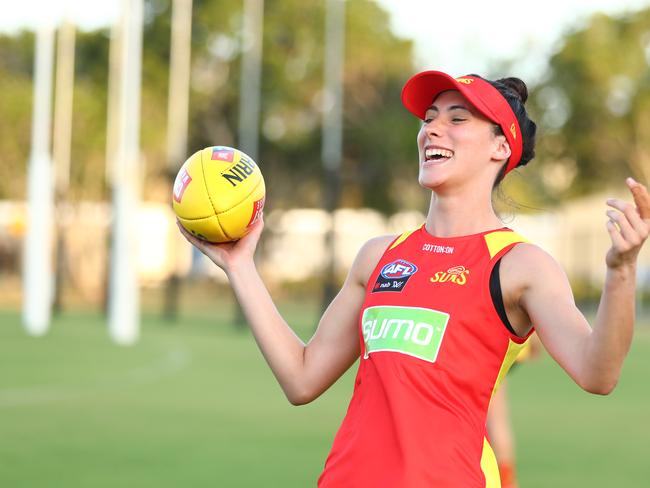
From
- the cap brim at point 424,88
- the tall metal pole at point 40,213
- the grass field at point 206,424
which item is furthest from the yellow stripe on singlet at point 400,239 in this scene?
the tall metal pole at point 40,213

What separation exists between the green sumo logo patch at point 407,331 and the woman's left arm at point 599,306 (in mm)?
252

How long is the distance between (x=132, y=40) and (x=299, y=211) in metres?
Answer: 21.4

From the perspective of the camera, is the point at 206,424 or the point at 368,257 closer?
the point at 368,257

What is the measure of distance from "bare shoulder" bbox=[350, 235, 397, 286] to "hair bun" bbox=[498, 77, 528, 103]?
0.56 meters

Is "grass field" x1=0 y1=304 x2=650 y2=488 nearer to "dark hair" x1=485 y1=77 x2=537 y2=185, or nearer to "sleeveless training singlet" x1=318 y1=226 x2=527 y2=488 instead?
"dark hair" x1=485 y1=77 x2=537 y2=185

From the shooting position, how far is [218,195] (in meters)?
3.63

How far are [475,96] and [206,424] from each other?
8.13 meters

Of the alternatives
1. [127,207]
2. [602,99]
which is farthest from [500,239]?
[602,99]

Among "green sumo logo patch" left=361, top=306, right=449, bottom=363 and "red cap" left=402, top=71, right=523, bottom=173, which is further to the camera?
"red cap" left=402, top=71, right=523, bottom=173

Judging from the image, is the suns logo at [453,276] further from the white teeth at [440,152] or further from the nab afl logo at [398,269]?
the white teeth at [440,152]

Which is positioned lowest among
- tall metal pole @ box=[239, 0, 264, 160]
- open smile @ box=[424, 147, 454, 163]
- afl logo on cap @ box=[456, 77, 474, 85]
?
open smile @ box=[424, 147, 454, 163]

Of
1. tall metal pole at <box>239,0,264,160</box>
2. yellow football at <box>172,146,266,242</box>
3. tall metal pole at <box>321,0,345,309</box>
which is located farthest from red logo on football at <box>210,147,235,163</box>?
tall metal pole at <box>239,0,264,160</box>

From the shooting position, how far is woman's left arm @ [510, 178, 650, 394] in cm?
274

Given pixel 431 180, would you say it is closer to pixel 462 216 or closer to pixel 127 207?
pixel 462 216
